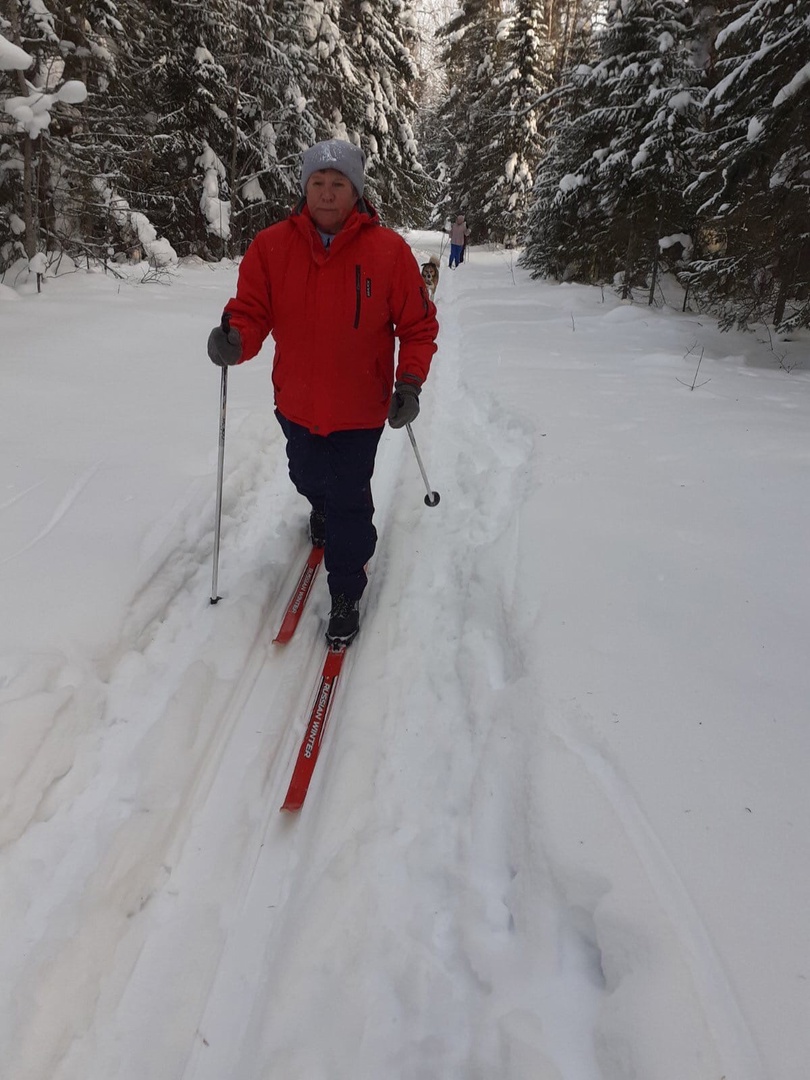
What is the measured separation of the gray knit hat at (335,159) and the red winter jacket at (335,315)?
0.15 meters

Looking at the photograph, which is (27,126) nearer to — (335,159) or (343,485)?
(335,159)

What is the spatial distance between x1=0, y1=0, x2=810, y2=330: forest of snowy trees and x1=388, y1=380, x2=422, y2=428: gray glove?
20.7ft

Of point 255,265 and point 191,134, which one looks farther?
point 191,134

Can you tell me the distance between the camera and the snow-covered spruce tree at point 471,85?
24391 mm

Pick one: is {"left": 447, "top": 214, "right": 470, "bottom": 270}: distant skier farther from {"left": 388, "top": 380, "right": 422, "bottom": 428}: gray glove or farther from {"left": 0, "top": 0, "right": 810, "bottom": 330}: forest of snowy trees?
{"left": 388, "top": 380, "right": 422, "bottom": 428}: gray glove

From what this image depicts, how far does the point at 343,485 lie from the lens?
2930mm

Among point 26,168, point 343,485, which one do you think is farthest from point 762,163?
point 26,168

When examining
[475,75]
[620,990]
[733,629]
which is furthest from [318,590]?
[475,75]

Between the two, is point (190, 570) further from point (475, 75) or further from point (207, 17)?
point (475, 75)

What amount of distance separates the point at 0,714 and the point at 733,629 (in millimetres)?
3011

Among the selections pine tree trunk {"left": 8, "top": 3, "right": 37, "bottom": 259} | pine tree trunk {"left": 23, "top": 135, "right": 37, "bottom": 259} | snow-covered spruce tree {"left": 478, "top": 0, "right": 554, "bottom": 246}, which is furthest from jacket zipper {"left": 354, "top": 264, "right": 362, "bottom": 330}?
snow-covered spruce tree {"left": 478, "top": 0, "right": 554, "bottom": 246}

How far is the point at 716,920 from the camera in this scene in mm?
1570

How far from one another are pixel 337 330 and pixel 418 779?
189 centimetres

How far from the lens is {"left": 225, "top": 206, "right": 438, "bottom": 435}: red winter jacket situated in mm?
2504
